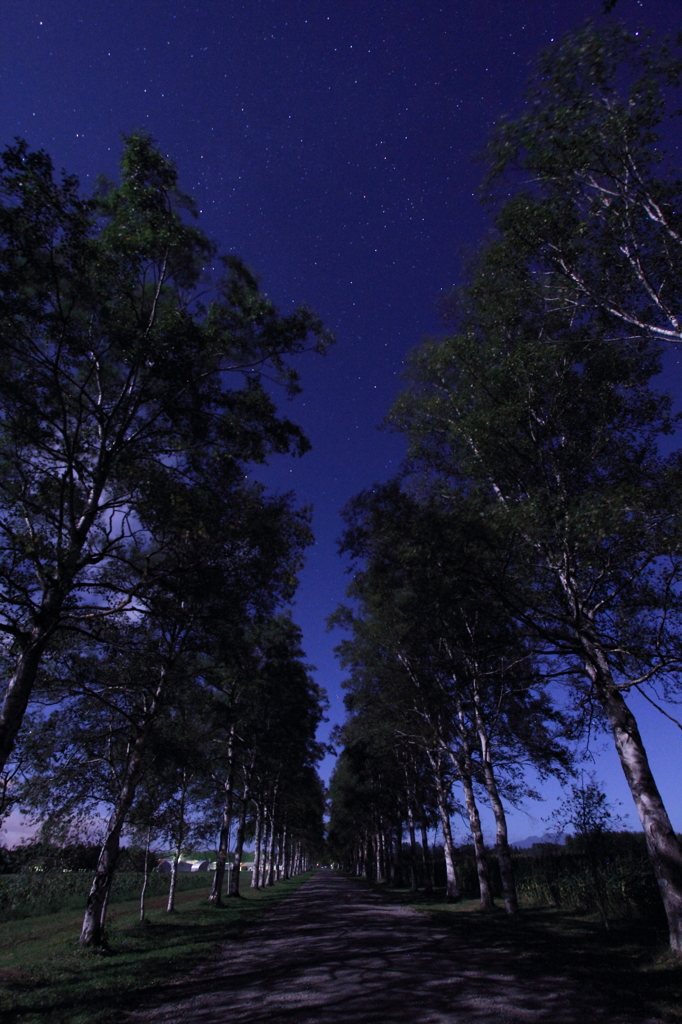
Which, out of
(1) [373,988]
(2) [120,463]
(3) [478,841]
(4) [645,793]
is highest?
(2) [120,463]

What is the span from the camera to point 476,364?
45.5 ft

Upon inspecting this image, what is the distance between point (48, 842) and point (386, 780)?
25.3m

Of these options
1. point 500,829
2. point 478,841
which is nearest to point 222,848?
point 478,841

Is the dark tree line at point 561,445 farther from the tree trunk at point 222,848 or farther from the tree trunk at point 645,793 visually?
the tree trunk at point 222,848

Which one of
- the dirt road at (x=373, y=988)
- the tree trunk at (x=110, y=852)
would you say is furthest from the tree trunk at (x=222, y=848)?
the dirt road at (x=373, y=988)

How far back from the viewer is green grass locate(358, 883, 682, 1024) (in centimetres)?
727

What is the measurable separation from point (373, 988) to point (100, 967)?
6643mm

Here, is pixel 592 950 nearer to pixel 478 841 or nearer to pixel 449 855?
pixel 478 841

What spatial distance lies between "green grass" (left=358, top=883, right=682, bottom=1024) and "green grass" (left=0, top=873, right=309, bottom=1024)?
689 centimetres

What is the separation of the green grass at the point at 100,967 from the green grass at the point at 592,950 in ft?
22.6

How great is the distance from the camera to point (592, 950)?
10.6 m

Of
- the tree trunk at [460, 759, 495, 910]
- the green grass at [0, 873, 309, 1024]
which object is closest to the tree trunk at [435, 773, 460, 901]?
the tree trunk at [460, 759, 495, 910]

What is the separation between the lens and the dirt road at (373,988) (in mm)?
6652

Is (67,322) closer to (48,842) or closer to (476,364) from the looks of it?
(476,364)
